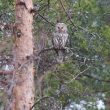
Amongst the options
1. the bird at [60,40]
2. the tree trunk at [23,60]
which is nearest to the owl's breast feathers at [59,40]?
the bird at [60,40]

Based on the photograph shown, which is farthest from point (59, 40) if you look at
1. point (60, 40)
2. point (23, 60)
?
point (23, 60)

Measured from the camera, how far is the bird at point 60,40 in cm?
784

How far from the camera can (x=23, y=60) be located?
25.6 ft

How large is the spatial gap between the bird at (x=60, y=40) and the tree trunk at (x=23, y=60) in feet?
1.23

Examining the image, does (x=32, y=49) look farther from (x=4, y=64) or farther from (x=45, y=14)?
(x=45, y=14)

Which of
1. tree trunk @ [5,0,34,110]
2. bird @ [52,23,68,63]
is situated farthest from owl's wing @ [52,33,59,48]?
tree trunk @ [5,0,34,110]

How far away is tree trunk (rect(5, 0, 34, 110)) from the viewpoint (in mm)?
7664

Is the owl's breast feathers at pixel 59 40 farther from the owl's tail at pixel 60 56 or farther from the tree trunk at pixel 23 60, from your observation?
the tree trunk at pixel 23 60

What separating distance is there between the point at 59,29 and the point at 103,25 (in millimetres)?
6095

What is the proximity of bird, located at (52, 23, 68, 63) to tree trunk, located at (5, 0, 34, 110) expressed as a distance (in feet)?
1.23

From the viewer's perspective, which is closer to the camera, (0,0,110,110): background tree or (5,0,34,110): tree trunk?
(5,0,34,110): tree trunk

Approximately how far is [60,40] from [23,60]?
624 mm

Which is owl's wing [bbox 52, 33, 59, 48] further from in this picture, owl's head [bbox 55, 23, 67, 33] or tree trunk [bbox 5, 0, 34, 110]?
tree trunk [bbox 5, 0, 34, 110]

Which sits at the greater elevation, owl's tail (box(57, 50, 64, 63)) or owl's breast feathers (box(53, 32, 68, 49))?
owl's breast feathers (box(53, 32, 68, 49))
